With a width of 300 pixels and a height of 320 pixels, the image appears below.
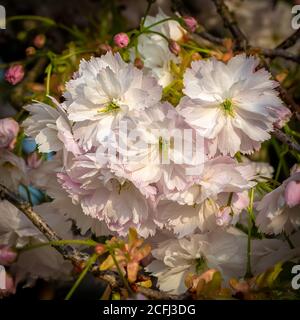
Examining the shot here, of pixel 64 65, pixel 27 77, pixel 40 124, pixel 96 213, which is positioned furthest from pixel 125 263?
pixel 27 77

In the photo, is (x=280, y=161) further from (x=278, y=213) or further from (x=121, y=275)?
(x=121, y=275)

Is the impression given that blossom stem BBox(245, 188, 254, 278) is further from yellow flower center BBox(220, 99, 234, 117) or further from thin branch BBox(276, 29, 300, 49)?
thin branch BBox(276, 29, 300, 49)

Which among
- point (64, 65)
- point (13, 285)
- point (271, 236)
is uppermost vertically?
point (64, 65)

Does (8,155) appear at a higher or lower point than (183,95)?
lower

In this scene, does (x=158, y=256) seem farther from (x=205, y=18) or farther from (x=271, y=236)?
(x=205, y=18)

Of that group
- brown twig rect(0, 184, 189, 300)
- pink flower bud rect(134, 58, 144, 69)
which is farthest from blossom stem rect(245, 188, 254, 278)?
pink flower bud rect(134, 58, 144, 69)

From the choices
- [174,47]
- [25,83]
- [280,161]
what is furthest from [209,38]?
[25,83]
